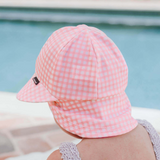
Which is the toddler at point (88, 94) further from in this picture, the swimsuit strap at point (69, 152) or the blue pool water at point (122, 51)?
the blue pool water at point (122, 51)

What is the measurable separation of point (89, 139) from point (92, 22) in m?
5.58

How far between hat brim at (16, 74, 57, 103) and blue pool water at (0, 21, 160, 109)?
2.89m

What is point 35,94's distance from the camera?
83cm

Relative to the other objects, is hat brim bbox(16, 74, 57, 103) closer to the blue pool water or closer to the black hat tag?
the black hat tag

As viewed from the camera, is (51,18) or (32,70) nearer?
(32,70)

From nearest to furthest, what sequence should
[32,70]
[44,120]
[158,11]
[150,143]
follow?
[150,143]
[44,120]
[32,70]
[158,11]

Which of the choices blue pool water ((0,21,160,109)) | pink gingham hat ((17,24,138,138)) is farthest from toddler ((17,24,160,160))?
blue pool water ((0,21,160,109))

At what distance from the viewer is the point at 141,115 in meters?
2.09

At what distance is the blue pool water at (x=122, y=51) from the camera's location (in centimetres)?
400

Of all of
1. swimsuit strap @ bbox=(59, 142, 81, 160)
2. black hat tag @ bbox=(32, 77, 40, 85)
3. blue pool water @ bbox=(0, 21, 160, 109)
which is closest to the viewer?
swimsuit strap @ bbox=(59, 142, 81, 160)

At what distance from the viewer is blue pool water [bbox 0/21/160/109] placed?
400cm

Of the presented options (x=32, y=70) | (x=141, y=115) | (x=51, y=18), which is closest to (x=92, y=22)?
(x=51, y=18)

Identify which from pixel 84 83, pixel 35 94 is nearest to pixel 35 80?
pixel 35 94

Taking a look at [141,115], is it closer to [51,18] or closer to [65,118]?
[65,118]
